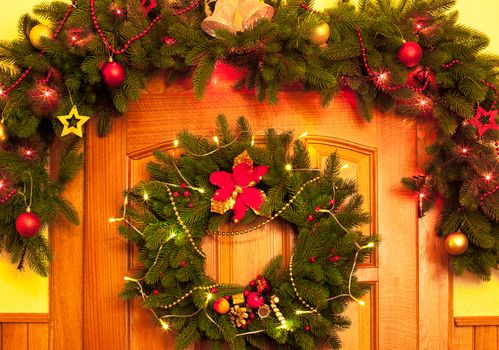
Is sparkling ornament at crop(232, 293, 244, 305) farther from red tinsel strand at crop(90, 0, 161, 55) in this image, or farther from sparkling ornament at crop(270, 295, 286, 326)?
red tinsel strand at crop(90, 0, 161, 55)

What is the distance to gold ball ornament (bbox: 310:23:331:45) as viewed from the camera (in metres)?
1.45

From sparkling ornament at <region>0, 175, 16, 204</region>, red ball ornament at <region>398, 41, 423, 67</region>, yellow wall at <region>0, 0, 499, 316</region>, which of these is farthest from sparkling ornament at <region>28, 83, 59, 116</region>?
red ball ornament at <region>398, 41, 423, 67</region>

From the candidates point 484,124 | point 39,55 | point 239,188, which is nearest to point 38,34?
point 39,55

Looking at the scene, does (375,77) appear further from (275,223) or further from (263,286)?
(263,286)

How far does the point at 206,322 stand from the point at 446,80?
3.49ft

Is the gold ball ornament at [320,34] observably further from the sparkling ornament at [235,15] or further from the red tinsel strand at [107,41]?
the red tinsel strand at [107,41]

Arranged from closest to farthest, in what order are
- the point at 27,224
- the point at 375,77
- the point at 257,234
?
1. the point at 27,224
2. the point at 375,77
3. the point at 257,234

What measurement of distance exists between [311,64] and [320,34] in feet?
0.30

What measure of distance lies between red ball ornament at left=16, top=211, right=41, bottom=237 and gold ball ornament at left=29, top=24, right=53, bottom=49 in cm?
50

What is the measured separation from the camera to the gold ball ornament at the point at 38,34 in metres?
1.47

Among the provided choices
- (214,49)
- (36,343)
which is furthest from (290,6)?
(36,343)

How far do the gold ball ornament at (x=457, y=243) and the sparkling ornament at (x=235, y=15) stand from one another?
0.90m

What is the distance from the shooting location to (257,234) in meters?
1.66

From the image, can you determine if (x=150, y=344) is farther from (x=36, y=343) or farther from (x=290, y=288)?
(x=290, y=288)
